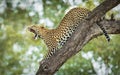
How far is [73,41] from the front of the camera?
18.4ft

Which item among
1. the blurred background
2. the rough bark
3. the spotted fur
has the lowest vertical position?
the rough bark

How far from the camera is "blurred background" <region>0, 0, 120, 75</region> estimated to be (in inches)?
401

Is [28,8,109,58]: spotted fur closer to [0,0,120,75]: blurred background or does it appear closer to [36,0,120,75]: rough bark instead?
[36,0,120,75]: rough bark

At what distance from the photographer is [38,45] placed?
11375 millimetres

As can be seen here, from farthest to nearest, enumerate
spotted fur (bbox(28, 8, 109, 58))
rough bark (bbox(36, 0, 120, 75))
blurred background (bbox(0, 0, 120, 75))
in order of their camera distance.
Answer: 1. blurred background (bbox(0, 0, 120, 75))
2. spotted fur (bbox(28, 8, 109, 58))
3. rough bark (bbox(36, 0, 120, 75))

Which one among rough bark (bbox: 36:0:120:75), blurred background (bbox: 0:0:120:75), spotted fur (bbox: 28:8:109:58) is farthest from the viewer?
blurred background (bbox: 0:0:120:75)

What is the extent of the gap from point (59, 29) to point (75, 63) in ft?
12.6

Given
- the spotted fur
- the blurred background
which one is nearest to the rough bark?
the spotted fur

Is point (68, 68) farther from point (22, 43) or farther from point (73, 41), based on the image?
point (73, 41)

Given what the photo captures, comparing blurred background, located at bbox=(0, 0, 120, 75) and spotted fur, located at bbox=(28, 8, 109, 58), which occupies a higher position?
blurred background, located at bbox=(0, 0, 120, 75)

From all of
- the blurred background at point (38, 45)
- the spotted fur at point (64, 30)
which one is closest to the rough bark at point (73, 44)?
the spotted fur at point (64, 30)

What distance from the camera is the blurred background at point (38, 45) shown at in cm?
1018

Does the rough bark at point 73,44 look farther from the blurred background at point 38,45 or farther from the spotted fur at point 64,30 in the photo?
the blurred background at point 38,45

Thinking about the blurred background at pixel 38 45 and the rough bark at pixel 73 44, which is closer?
the rough bark at pixel 73 44
